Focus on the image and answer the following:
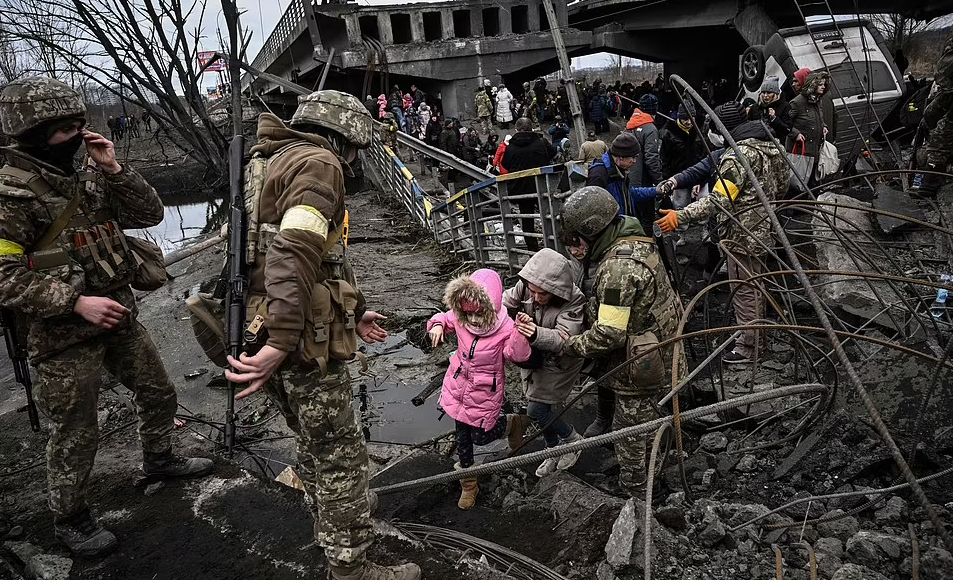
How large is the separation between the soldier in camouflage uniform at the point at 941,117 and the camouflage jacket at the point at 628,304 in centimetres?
251

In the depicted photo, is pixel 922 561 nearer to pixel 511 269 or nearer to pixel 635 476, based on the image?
pixel 635 476

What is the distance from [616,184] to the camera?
5113mm

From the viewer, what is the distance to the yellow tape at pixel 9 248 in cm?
250

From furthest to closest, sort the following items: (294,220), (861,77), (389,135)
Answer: (389,135) < (861,77) < (294,220)

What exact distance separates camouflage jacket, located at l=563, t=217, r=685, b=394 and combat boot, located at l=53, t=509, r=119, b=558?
8.40 feet

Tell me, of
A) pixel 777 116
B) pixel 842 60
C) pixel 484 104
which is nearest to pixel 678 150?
pixel 777 116

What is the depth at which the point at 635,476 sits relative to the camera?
3.31 metres

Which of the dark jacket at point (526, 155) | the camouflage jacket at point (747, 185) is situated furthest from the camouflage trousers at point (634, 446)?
the dark jacket at point (526, 155)

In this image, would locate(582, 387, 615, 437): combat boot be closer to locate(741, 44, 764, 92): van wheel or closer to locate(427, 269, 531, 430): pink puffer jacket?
locate(427, 269, 531, 430): pink puffer jacket

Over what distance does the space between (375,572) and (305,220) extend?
4.89ft

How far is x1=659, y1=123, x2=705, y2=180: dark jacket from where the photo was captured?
691cm

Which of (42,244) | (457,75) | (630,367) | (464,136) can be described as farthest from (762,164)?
(457,75)

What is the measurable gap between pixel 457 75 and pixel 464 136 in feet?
25.3

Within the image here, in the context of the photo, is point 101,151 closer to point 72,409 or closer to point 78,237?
point 78,237
